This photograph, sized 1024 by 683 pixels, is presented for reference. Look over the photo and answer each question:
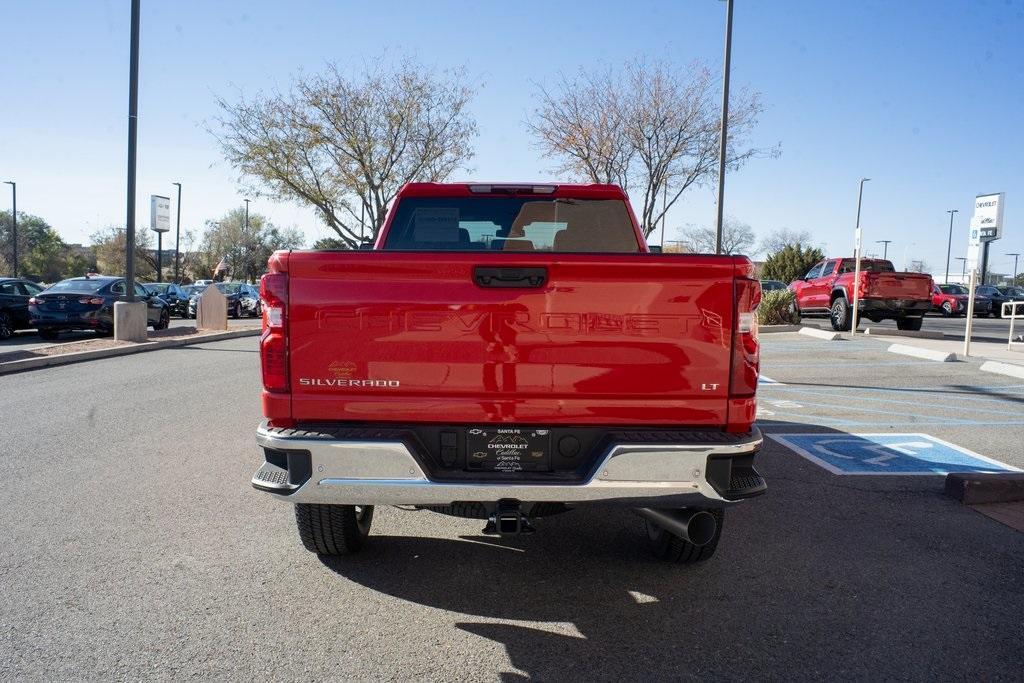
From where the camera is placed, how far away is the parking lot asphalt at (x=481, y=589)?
3.14m

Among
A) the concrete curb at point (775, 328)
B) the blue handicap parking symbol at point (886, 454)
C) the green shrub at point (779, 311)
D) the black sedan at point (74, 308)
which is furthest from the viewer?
the green shrub at point (779, 311)

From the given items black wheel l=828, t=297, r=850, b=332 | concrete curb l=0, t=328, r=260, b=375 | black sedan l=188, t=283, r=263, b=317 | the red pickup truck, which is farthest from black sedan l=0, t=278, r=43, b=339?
black wheel l=828, t=297, r=850, b=332

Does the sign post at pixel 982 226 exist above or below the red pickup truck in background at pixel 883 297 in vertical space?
above

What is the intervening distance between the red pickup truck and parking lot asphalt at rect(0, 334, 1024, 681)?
22.8 inches

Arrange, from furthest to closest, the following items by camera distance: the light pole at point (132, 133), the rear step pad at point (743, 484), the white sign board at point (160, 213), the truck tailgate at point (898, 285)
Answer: the white sign board at point (160, 213)
the truck tailgate at point (898, 285)
the light pole at point (132, 133)
the rear step pad at point (743, 484)

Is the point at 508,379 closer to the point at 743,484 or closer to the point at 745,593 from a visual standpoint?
the point at 743,484

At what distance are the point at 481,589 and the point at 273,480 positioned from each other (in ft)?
3.88

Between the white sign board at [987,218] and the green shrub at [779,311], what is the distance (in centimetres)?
771

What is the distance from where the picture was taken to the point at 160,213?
79.6 ft

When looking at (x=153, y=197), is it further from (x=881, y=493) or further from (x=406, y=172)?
(x=881, y=493)

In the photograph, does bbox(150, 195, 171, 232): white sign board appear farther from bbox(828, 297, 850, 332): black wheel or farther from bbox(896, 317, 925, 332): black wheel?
bbox(896, 317, 925, 332): black wheel

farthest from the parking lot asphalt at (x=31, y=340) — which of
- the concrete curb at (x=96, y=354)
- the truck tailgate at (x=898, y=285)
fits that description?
the truck tailgate at (x=898, y=285)

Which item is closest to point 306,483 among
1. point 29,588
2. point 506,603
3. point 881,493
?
point 506,603

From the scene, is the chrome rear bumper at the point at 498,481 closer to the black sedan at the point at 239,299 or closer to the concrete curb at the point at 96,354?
the concrete curb at the point at 96,354
